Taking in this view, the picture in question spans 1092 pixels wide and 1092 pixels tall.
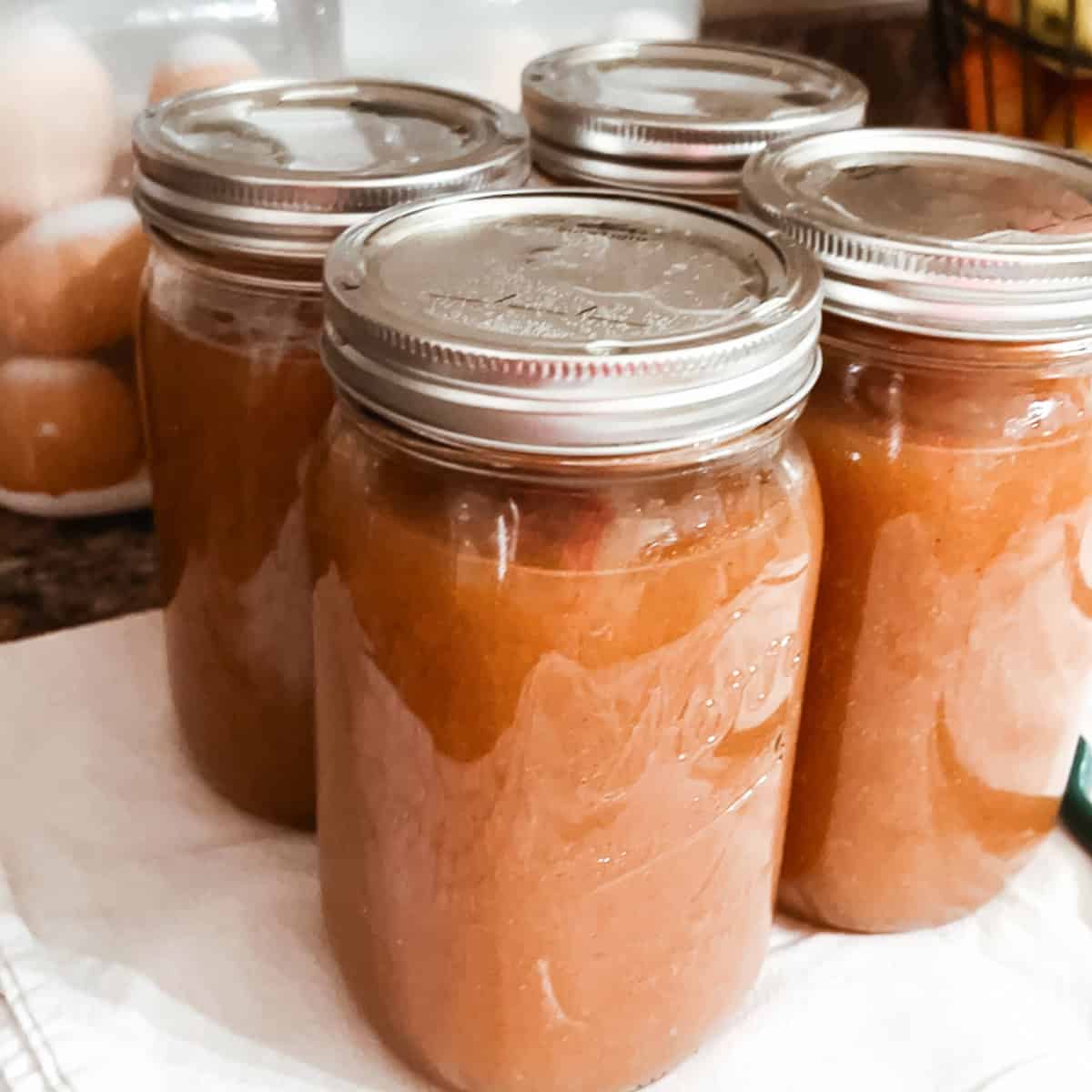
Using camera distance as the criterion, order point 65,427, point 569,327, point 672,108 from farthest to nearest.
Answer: point 65,427 < point 672,108 < point 569,327

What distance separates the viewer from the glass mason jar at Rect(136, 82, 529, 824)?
0.49 meters

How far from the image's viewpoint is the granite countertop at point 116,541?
761 millimetres

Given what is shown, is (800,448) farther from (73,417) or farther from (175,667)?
(73,417)

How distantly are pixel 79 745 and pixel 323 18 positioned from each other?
0.45m

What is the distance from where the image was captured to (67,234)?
0.71 metres

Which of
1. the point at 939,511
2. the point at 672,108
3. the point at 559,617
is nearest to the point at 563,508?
the point at 559,617

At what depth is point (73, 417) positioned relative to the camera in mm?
748

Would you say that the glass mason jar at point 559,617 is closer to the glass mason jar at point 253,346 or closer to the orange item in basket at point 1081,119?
the glass mason jar at point 253,346

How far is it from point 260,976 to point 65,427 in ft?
1.23

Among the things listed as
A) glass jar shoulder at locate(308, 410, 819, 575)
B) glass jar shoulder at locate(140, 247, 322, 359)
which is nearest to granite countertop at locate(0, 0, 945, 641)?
glass jar shoulder at locate(140, 247, 322, 359)

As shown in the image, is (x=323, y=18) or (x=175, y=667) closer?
(x=175, y=667)

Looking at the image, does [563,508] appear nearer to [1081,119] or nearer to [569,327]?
[569,327]

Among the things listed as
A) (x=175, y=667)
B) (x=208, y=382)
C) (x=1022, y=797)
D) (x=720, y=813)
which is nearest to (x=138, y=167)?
(x=208, y=382)

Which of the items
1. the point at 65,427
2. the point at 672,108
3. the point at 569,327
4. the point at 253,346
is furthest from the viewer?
the point at 65,427
